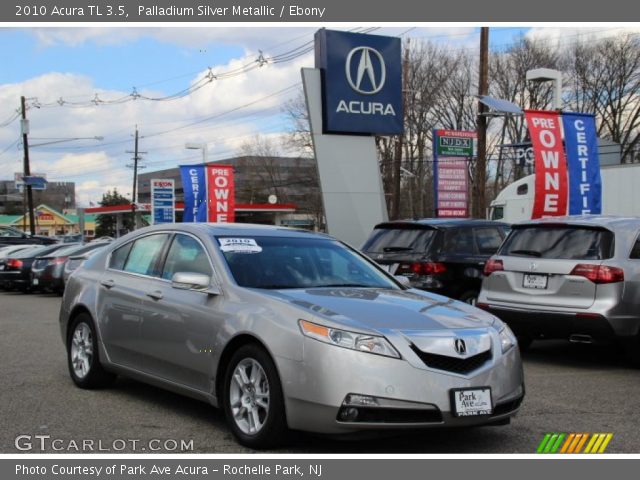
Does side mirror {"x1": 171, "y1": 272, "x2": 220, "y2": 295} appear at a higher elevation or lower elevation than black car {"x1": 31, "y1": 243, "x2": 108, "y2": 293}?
higher

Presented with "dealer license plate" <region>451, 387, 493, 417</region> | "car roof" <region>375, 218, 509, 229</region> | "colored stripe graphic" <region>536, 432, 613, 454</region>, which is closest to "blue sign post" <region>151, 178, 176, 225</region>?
"car roof" <region>375, 218, 509, 229</region>

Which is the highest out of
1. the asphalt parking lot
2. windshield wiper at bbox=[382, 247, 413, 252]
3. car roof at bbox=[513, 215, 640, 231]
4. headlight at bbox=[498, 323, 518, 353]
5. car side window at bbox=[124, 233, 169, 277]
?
car roof at bbox=[513, 215, 640, 231]

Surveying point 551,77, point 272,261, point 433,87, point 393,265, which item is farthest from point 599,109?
point 272,261

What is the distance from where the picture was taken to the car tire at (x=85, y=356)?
7562 millimetres

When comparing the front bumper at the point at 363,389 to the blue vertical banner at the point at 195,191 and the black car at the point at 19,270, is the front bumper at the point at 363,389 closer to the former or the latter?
the black car at the point at 19,270

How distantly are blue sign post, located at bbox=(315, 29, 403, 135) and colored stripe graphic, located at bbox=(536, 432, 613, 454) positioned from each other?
49.3 ft

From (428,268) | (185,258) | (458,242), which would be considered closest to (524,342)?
(428,268)

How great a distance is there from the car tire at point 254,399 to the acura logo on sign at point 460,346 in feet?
3.82

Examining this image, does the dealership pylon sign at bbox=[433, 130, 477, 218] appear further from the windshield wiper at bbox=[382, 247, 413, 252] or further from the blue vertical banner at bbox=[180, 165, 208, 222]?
the windshield wiper at bbox=[382, 247, 413, 252]

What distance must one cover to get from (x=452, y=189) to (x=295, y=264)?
19.6m

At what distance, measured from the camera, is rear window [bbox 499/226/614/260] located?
914 centimetres

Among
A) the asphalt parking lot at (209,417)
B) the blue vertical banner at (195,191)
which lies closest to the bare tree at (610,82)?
the blue vertical banner at (195,191)

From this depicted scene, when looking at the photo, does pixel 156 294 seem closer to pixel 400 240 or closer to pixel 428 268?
pixel 428 268
